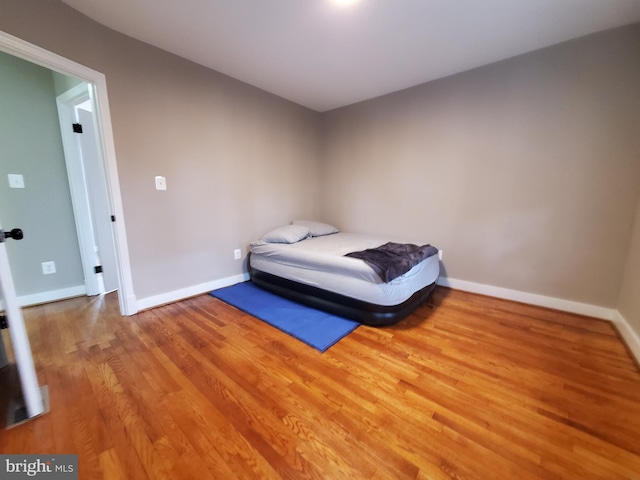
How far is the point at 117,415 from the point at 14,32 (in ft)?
7.55

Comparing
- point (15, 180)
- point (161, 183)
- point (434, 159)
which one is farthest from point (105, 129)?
point (434, 159)

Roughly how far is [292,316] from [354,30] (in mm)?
2407

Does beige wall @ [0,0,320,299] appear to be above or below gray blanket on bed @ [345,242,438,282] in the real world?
above

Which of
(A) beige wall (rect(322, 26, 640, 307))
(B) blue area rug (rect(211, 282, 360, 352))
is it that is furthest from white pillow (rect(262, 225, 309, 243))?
(A) beige wall (rect(322, 26, 640, 307))

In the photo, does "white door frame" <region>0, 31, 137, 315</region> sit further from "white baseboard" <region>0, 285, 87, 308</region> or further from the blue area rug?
"white baseboard" <region>0, 285, 87, 308</region>

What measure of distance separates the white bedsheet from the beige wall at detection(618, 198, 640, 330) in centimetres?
135

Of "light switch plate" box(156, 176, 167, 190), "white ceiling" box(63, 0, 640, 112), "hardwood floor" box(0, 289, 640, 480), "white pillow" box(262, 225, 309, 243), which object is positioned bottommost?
"hardwood floor" box(0, 289, 640, 480)

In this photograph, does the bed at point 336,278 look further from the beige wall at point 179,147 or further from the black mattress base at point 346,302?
the beige wall at point 179,147

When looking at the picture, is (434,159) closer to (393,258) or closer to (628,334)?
(393,258)

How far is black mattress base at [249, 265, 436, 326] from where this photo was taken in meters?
2.00

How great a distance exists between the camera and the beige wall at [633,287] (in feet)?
5.77

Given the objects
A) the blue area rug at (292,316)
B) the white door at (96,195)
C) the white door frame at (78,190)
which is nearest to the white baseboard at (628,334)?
the blue area rug at (292,316)

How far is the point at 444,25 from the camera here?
1832mm

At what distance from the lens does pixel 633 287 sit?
1843mm
